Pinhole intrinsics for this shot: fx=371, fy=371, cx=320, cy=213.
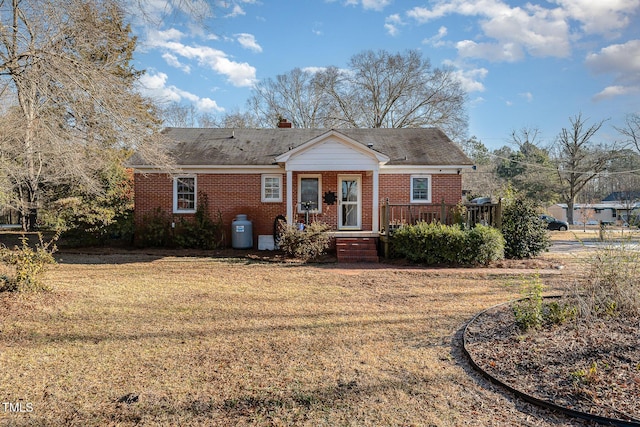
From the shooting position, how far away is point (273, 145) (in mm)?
15625

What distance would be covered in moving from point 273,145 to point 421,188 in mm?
6309

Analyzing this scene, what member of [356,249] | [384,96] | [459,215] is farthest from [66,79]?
[384,96]

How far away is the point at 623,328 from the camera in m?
4.46

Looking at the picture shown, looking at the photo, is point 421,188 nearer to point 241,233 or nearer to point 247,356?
point 241,233

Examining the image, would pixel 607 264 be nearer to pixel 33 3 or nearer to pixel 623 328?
pixel 623 328

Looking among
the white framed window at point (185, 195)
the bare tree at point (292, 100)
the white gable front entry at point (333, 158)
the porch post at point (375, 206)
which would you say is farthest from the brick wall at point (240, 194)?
the bare tree at point (292, 100)

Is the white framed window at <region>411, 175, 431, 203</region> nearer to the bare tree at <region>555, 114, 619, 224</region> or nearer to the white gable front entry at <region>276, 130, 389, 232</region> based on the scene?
the white gable front entry at <region>276, 130, 389, 232</region>

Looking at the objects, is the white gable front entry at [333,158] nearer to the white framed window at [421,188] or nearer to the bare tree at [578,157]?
the white framed window at [421,188]

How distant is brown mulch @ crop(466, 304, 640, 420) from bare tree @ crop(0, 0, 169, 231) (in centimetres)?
640

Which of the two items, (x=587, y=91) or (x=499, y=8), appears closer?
(x=499, y=8)

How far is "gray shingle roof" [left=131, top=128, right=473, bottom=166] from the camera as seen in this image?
14109 mm

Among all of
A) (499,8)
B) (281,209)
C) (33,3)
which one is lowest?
(281,209)

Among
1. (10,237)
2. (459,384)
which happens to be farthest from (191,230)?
(459,384)

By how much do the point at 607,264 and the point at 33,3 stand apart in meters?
9.23
